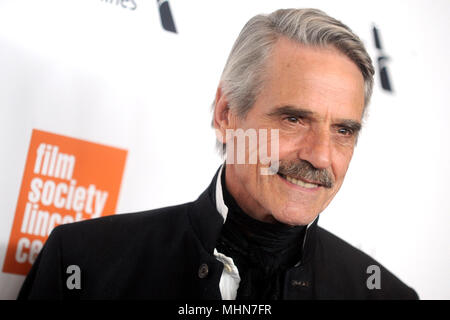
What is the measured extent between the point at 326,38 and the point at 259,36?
18 centimetres

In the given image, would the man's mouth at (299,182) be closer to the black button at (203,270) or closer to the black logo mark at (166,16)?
the black button at (203,270)

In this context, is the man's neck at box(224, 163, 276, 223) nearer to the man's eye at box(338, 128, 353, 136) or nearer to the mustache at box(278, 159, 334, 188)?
the mustache at box(278, 159, 334, 188)

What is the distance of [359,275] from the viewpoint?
1.59 metres

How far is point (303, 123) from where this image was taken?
4.47 ft

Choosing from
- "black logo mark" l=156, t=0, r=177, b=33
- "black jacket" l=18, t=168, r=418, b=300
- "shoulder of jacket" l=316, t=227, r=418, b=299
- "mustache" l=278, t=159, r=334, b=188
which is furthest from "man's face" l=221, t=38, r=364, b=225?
"black logo mark" l=156, t=0, r=177, b=33

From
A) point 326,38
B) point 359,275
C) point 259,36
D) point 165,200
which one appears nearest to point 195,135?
point 165,200

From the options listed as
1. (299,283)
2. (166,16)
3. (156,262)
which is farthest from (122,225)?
(166,16)

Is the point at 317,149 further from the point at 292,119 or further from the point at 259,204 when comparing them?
the point at 259,204

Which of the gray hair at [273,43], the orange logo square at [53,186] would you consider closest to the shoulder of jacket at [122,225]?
the orange logo square at [53,186]

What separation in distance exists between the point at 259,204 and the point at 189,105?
1.38ft

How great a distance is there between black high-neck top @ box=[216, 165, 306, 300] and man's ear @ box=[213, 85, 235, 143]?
9.5 inches

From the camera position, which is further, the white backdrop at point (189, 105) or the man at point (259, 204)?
the white backdrop at point (189, 105)

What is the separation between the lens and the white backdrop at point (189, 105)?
1.55m

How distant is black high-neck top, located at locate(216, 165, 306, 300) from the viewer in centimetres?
134
